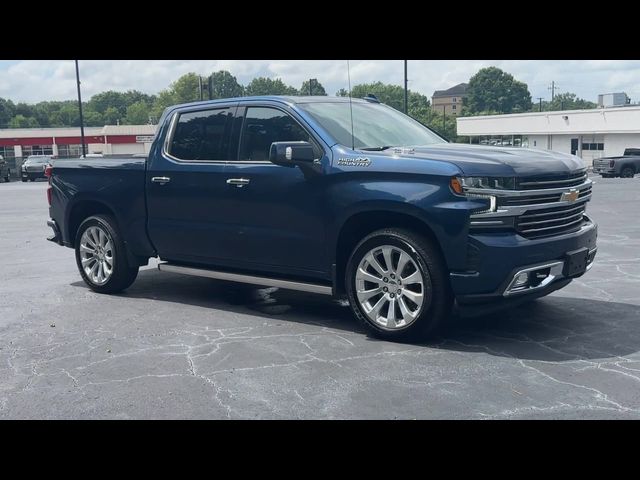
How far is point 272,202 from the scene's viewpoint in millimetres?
6426

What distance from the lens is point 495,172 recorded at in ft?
17.5

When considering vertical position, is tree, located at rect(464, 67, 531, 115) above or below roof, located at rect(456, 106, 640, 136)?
above

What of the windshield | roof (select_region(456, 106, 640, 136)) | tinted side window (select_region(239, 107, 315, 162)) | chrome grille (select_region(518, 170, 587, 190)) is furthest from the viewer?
roof (select_region(456, 106, 640, 136))

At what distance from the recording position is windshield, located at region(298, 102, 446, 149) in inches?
251

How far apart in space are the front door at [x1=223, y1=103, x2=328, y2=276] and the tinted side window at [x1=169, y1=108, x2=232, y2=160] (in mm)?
200

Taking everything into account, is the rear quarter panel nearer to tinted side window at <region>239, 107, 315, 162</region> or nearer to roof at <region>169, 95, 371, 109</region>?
roof at <region>169, 95, 371, 109</region>

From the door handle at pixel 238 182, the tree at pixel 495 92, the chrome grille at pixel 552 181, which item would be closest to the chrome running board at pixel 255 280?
the door handle at pixel 238 182

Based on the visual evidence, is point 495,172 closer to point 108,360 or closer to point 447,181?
point 447,181

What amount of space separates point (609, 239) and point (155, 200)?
7456 mm

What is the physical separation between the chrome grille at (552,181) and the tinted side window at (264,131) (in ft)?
6.74

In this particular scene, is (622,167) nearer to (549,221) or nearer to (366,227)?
(549,221)

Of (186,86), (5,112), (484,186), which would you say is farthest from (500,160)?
(5,112)

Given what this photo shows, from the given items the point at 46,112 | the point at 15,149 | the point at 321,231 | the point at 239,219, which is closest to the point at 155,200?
the point at 239,219

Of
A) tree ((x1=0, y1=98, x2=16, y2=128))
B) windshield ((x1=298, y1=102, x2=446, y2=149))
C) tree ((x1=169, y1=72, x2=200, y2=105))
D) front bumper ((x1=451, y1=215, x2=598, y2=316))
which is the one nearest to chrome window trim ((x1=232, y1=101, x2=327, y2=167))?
windshield ((x1=298, y1=102, x2=446, y2=149))
